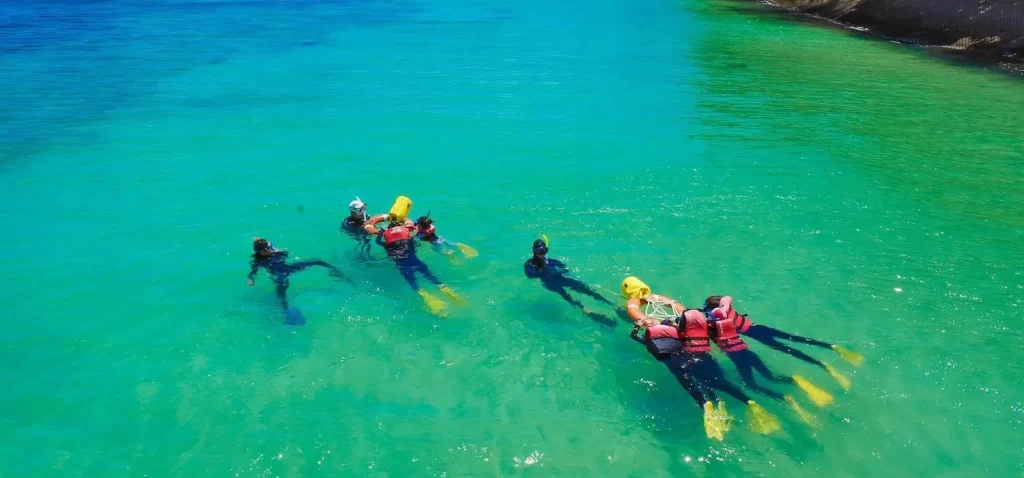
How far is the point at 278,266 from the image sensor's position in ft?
48.9

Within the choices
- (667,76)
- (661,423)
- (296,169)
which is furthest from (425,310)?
(667,76)

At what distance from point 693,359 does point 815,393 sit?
2170 millimetres

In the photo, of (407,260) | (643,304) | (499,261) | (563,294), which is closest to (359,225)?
(407,260)

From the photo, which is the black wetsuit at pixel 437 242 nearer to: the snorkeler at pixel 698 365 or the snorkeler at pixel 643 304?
the snorkeler at pixel 643 304

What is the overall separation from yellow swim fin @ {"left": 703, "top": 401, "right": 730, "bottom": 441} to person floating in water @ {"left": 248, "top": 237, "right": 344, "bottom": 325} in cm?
898

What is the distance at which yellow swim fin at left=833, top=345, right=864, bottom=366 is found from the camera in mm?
11906

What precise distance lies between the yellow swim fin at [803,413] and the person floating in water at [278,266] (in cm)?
1025

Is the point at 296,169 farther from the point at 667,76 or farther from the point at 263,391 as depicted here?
the point at 667,76

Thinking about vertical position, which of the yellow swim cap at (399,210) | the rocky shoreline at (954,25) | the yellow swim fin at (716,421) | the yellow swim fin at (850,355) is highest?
the rocky shoreline at (954,25)

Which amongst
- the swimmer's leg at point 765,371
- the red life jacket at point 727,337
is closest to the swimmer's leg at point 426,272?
the red life jacket at point 727,337

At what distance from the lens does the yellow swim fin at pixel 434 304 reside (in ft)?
45.3

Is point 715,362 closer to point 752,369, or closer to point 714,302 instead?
point 752,369

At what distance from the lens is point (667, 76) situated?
32.8 meters

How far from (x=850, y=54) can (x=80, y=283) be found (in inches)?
1539
